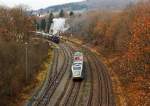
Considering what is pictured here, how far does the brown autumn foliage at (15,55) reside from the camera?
188ft

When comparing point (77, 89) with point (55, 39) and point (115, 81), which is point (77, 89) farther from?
point (55, 39)

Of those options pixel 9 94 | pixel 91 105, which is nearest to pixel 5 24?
pixel 9 94

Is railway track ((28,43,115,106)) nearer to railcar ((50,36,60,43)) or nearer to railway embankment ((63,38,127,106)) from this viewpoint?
railway embankment ((63,38,127,106))

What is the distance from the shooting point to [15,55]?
71.9 meters

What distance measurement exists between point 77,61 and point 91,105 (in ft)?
68.1

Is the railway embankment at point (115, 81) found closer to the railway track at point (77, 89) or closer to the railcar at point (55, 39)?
the railway track at point (77, 89)

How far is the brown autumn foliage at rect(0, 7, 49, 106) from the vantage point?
57.2m

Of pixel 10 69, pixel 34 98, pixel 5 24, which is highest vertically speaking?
pixel 5 24

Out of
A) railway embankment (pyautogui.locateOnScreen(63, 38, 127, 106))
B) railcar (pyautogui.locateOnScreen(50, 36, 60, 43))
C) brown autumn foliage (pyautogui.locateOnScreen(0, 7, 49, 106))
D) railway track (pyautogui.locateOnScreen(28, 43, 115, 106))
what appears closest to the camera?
railway track (pyautogui.locateOnScreen(28, 43, 115, 106))

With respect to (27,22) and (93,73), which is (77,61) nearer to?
(93,73)

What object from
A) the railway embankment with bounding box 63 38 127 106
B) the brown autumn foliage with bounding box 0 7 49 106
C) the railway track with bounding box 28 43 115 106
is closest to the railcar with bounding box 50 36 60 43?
the railway embankment with bounding box 63 38 127 106

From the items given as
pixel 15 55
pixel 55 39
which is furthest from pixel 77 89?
pixel 55 39

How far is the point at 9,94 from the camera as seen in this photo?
186 ft

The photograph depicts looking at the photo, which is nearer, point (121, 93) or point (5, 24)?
point (121, 93)
